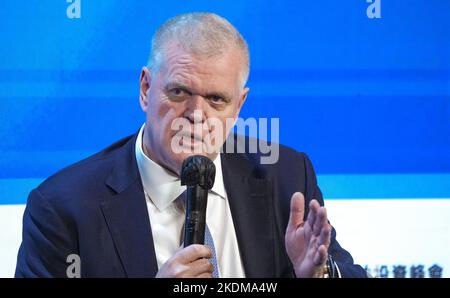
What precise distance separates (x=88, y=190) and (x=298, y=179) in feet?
2.19

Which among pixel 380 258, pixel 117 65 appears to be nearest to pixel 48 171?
pixel 117 65

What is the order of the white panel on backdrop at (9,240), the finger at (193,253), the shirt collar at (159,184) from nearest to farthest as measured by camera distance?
the finger at (193,253), the shirt collar at (159,184), the white panel on backdrop at (9,240)

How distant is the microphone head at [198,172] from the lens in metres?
1.83

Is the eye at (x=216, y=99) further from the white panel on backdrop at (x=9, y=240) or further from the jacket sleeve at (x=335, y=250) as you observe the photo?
the white panel on backdrop at (x=9, y=240)

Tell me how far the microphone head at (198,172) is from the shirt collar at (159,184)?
36cm

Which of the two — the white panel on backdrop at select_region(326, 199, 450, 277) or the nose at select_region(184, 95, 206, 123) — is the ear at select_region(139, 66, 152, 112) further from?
the white panel on backdrop at select_region(326, 199, 450, 277)

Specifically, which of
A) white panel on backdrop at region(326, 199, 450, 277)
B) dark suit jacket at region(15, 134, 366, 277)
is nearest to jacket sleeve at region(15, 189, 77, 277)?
dark suit jacket at region(15, 134, 366, 277)

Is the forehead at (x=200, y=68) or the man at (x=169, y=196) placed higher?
the forehead at (x=200, y=68)

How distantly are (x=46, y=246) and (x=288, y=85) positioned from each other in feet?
3.17

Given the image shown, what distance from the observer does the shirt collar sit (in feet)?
7.32

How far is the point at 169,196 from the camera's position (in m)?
2.23

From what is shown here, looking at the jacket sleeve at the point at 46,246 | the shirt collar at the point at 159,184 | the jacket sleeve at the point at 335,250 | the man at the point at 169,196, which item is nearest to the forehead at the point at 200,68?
the man at the point at 169,196

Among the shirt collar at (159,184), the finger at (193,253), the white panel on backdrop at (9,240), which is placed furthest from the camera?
the white panel on backdrop at (9,240)

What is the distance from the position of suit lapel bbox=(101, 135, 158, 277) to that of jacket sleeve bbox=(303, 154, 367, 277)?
1.76 ft
